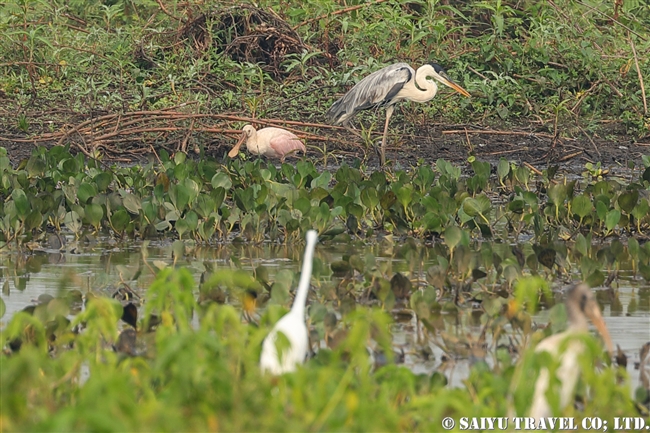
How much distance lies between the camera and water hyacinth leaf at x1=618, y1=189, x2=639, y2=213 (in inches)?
303

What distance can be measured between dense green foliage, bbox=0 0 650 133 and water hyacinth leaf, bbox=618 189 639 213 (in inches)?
160

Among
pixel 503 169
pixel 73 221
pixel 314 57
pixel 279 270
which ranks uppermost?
pixel 314 57

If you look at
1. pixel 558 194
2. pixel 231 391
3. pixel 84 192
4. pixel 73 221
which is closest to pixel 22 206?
pixel 73 221

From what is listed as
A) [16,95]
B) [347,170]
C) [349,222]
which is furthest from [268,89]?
[349,222]

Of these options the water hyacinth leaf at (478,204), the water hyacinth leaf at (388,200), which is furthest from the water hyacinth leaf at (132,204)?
the water hyacinth leaf at (478,204)

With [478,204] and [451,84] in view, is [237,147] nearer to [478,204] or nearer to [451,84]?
[451,84]

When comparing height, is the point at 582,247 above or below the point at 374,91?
below

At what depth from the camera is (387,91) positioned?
1140 centimetres

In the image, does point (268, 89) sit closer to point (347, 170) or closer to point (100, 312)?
point (347, 170)

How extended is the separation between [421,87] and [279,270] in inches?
210

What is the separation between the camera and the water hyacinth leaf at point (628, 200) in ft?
25.2

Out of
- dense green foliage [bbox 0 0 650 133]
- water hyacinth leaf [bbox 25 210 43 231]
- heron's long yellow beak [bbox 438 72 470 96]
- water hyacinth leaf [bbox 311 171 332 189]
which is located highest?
dense green foliage [bbox 0 0 650 133]

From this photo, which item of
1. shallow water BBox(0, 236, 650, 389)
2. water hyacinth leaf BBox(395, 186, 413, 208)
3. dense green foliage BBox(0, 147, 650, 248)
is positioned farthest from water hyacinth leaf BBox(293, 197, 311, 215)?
water hyacinth leaf BBox(395, 186, 413, 208)

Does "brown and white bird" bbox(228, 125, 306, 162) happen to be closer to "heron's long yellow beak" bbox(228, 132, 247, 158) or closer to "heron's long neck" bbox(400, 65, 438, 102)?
"heron's long yellow beak" bbox(228, 132, 247, 158)
